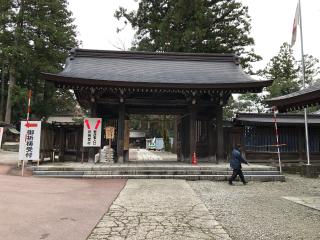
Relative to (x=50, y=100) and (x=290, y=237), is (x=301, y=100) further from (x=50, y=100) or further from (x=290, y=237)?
(x=50, y=100)

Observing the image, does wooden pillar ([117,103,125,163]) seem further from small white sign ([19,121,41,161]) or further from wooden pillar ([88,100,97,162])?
small white sign ([19,121,41,161])

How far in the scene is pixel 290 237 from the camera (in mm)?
4977

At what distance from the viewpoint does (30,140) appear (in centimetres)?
1280

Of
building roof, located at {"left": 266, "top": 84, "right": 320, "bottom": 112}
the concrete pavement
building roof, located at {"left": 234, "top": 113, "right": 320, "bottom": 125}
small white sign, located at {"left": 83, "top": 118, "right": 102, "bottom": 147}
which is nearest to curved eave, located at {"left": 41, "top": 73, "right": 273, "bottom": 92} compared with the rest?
small white sign, located at {"left": 83, "top": 118, "right": 102, "bottom": 147}

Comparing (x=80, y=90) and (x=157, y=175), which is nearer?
(x=157, y=175)

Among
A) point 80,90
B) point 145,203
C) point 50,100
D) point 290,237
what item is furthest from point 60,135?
point 50,100

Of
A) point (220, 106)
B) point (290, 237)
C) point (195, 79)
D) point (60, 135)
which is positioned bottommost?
point (290, 237)

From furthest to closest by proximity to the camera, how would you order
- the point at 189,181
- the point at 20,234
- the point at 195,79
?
the point at 195,79 < the point at 189,181 < the point at 20,234

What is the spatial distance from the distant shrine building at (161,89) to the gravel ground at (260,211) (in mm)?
5007

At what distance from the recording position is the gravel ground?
5.26 metres

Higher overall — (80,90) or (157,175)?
(80,90)

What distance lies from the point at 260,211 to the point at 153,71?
11402 millimetres

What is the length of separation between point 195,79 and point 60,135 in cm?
728

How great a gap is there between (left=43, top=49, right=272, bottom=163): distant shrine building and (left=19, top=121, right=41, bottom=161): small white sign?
7.46ft
